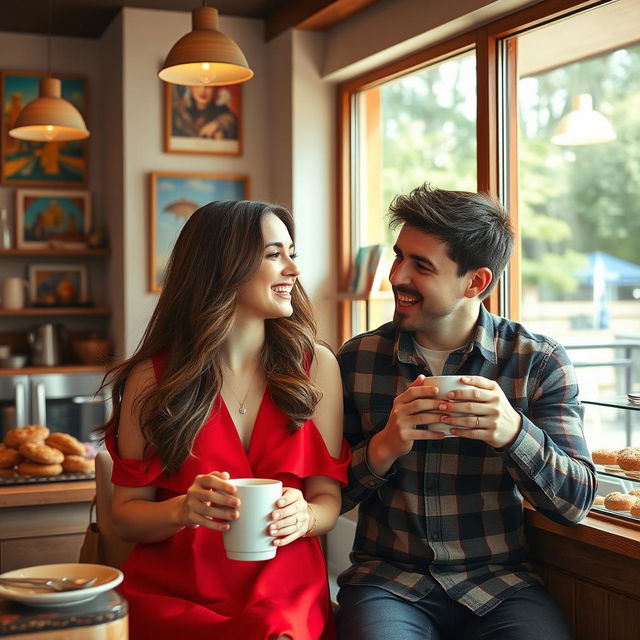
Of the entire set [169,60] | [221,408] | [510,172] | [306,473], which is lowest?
[306,473]

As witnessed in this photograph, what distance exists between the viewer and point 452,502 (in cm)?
205

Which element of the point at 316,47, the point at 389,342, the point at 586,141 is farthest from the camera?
the point at 316,47

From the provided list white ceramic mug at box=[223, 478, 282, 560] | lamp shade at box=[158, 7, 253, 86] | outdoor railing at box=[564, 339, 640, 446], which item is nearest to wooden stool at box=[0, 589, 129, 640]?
white ceramic mug at box=[223, 478, 282, 560]

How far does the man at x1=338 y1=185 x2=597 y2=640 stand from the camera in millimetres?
1893

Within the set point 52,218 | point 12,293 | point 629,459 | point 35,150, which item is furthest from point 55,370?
point 629,459

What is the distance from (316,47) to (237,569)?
10.8ft

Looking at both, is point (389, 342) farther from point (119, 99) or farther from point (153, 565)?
point (119, 99)

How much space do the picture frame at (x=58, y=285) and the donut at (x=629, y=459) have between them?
3764 mm

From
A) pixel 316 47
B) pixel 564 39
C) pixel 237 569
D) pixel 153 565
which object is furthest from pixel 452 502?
pixel 316 47

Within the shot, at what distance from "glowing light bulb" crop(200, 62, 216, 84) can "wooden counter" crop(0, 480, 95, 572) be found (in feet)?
4.25

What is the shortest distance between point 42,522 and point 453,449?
1.27 metres

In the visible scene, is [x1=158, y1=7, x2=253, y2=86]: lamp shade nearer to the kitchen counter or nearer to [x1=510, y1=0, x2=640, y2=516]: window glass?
[x1=510, y1=0, x2=640, y2=516]: window glass

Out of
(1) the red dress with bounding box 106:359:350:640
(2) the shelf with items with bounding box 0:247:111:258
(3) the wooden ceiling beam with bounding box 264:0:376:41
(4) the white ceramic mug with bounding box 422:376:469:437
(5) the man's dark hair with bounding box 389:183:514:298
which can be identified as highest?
(3) the wooden ceiling beam with bounding box 264:0:376:41

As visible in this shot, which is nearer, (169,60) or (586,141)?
(169,60)
